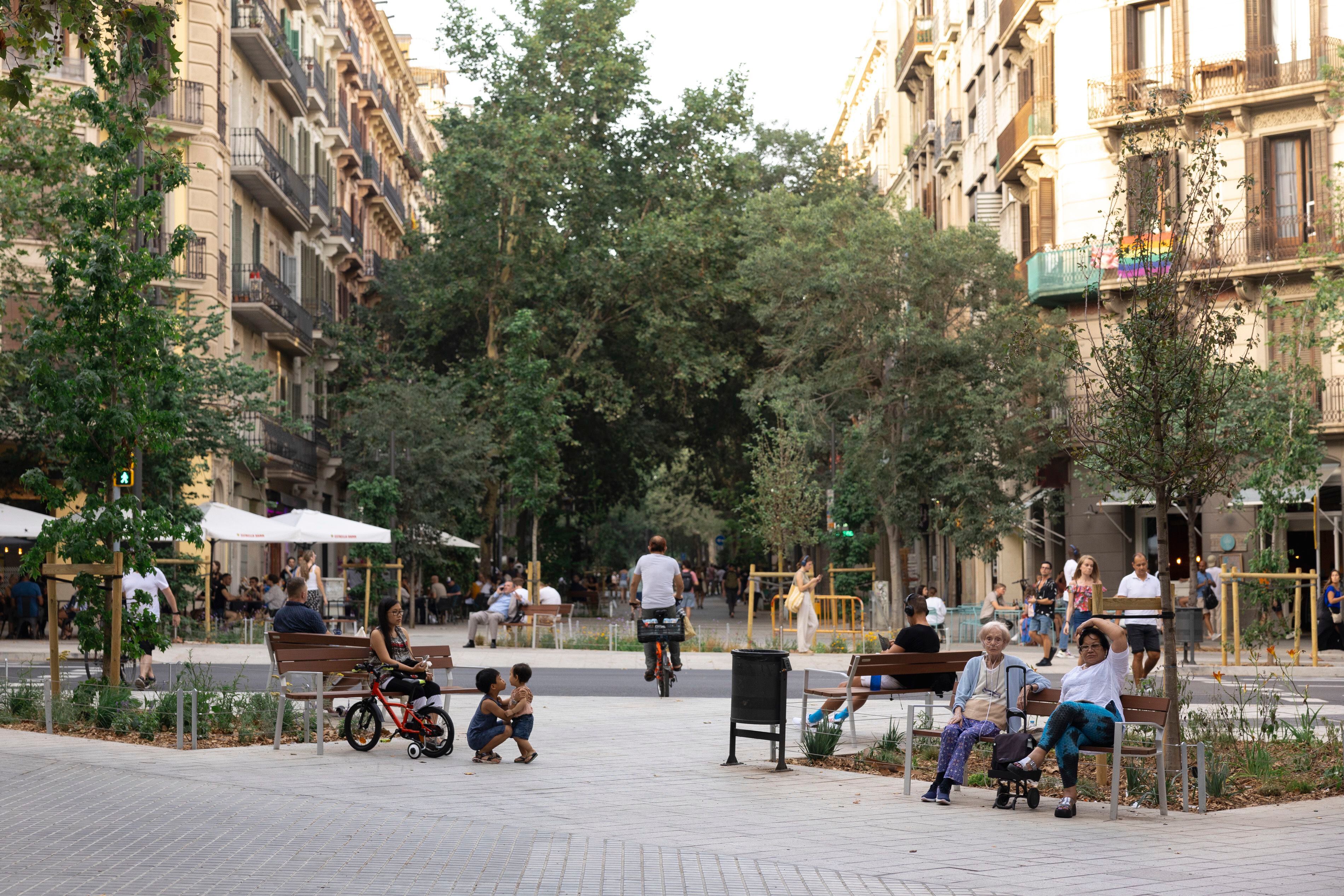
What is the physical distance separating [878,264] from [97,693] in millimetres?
27197

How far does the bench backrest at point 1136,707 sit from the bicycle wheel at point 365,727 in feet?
17.1

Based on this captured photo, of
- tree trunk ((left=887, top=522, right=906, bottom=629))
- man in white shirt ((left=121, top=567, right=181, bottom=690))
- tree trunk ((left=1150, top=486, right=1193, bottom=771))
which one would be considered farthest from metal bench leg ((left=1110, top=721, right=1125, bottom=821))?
tree trunk ((left=887, top=522, right=906, bottom=629))

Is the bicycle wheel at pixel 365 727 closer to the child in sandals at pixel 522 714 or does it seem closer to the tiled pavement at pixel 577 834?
the tiled pavement at pixel 577 834

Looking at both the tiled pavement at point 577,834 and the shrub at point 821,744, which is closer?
the tiled pavement at point 577,834

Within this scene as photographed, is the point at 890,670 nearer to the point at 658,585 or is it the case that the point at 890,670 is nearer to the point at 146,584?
the point at 658,585

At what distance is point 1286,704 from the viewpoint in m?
18.1

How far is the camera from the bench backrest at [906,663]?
13.4 metres

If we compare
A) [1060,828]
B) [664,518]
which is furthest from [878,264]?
[664,518]

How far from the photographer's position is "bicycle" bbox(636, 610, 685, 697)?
18.8 metres

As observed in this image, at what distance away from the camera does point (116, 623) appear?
625 inches

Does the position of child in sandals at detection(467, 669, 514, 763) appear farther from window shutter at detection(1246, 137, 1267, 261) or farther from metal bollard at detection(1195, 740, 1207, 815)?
window shutter at detection(1246, 137, 1267, 261)

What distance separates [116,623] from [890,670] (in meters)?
7.21

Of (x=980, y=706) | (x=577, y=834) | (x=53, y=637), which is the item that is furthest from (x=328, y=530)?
(x=577, y=834)

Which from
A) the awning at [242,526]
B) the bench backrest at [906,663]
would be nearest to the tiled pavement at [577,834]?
the bench backrest at [906,663]
